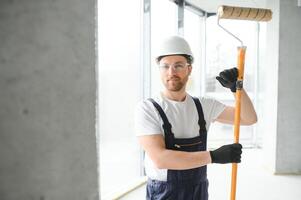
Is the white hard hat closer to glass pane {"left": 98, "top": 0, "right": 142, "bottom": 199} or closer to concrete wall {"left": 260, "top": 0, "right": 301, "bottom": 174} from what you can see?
glass pane {"left": 98, "top": 0, "right": 142, "bottom": 199}

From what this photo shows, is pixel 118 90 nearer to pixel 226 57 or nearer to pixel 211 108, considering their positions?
pixel 211 108

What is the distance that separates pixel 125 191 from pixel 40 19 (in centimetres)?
181

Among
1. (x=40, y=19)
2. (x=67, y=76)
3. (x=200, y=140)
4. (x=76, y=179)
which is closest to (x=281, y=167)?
(x=200, y=140)

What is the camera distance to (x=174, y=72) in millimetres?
1219

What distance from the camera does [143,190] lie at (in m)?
2.66

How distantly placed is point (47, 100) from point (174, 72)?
0.65 metres

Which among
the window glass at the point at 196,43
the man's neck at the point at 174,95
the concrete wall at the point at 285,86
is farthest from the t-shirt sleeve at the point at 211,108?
the window glass at the point at 196,43

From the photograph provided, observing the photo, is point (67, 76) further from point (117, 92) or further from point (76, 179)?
point (117, 92)

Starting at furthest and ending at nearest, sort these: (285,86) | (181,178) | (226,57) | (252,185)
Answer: (226,57), (285,86), (252,185), (181,178)

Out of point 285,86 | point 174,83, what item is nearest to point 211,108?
point 174,83

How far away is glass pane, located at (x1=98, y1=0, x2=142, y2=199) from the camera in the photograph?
2.40m

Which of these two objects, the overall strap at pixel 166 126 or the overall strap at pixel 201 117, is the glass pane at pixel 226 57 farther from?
the overall strap at pixel 166 126

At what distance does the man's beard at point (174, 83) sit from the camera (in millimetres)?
1229

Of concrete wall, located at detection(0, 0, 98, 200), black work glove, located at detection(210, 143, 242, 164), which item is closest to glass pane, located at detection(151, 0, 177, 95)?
concrete wall, located at detection(0, 0, 98, 200)
